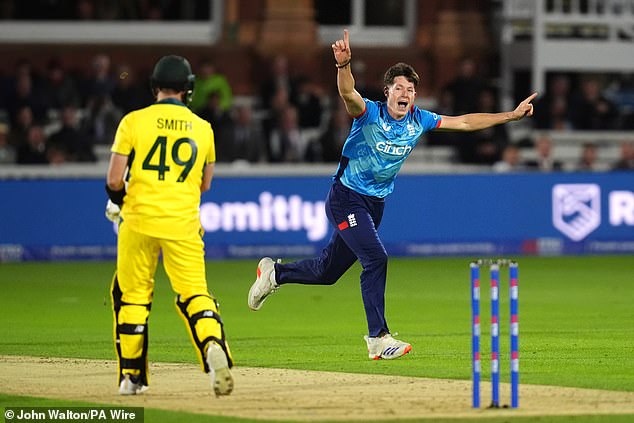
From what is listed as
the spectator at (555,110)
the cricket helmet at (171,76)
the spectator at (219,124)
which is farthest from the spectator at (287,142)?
the cricket helmet at (171,76)

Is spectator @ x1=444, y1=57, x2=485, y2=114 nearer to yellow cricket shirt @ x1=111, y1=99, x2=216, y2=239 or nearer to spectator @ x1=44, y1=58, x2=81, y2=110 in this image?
spectator @ x1=44, y1=58, x2=81, y2=110

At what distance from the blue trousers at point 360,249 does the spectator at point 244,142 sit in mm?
11641

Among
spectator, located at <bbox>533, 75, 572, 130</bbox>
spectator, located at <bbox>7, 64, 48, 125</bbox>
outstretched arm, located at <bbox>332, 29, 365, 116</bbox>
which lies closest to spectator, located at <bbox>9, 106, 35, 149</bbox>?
spectator, located at <bbox>7, 64, 48, 125</bbox>

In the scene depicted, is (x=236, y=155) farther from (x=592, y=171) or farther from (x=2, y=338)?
(x=2, y=338)

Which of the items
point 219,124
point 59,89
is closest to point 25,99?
point 59,89

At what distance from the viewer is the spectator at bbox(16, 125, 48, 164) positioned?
22.4m

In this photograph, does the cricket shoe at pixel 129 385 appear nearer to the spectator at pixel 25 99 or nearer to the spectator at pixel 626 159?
the spectator at pixel 25 99

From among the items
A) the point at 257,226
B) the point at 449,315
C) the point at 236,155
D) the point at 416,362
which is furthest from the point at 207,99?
the point at 416,362

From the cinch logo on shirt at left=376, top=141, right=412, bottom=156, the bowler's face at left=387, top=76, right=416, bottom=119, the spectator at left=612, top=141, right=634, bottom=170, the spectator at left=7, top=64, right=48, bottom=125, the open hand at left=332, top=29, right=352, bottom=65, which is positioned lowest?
the spectator at left=612, top=141, right=634, bottom=170

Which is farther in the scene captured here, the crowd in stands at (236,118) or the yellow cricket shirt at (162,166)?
the crowd in stands at (236,118)

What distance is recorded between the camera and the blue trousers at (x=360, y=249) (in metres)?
11.6

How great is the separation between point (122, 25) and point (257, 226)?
847 centimetres

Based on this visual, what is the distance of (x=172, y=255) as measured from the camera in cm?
958

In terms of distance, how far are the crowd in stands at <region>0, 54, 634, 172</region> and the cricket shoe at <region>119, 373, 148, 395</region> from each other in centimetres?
1301
